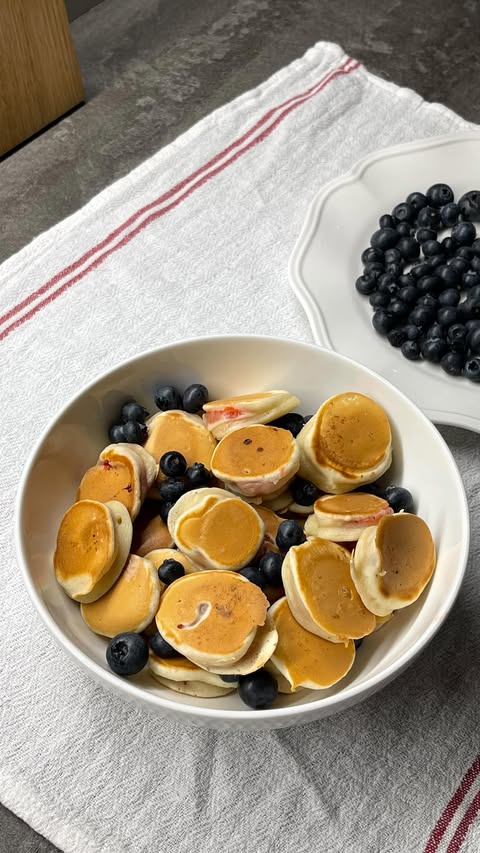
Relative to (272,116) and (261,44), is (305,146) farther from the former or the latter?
(261,44)

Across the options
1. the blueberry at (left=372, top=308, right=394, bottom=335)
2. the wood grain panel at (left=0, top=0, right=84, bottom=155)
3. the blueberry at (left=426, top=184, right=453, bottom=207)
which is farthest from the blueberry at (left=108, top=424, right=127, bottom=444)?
the wood grain panel at (left=0, top=0, right=84, bottom=155)

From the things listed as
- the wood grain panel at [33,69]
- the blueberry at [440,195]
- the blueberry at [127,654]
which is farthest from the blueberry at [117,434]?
the wood grain panel at [33,69]

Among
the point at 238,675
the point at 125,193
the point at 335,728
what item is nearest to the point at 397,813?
the point at 335,728

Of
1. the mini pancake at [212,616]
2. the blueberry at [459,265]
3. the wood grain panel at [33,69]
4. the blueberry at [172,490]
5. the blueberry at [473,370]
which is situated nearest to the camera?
the mini pancake at [212,616]

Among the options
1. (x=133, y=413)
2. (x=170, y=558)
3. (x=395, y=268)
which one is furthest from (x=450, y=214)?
(x=170, y=558)

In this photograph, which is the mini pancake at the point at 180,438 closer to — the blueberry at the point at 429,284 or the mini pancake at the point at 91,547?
the mini pancake at the point at 91,547
